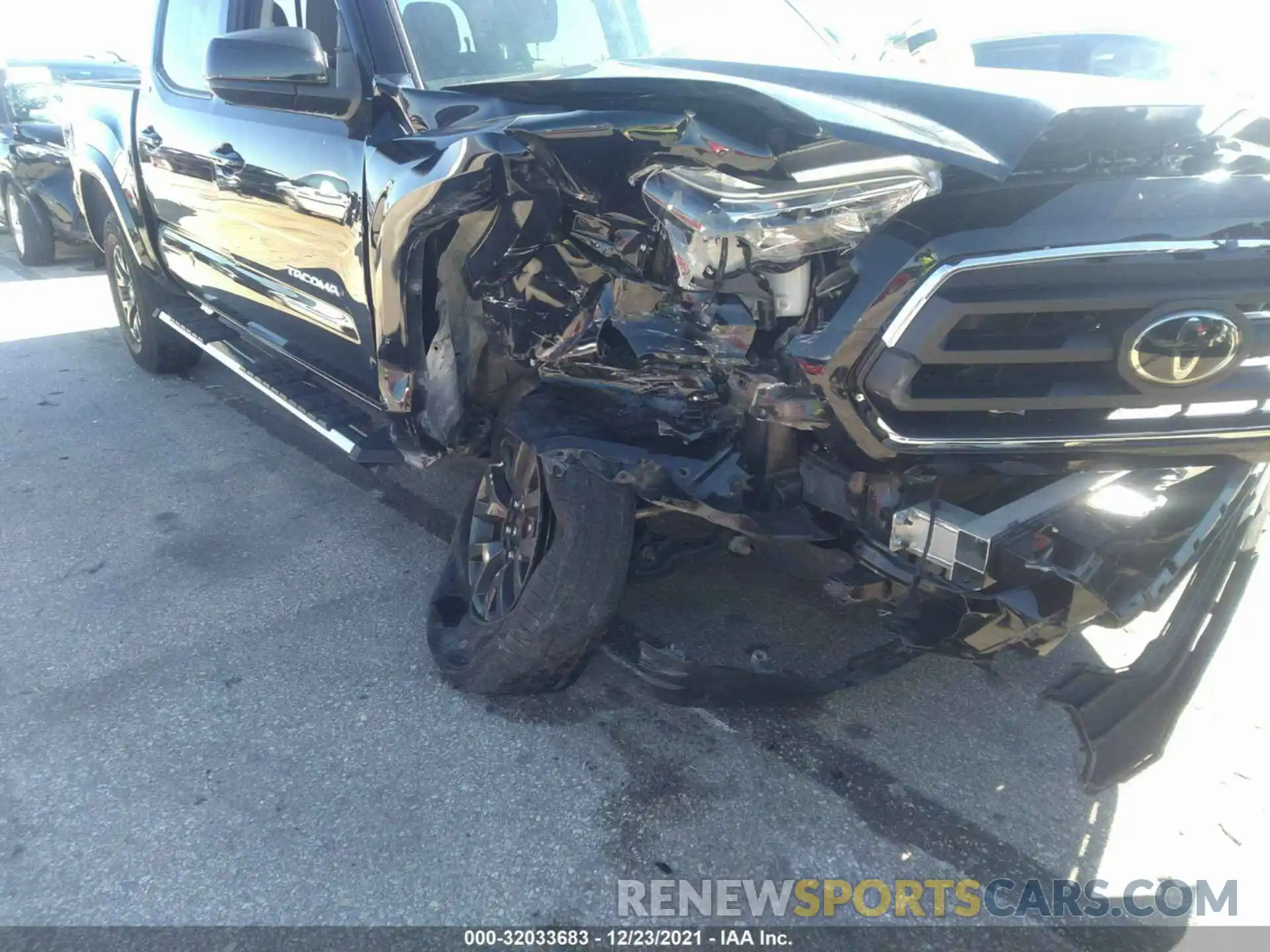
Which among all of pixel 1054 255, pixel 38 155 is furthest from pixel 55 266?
pixel 1054 255

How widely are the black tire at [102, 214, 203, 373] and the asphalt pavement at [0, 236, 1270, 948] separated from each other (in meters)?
2.06

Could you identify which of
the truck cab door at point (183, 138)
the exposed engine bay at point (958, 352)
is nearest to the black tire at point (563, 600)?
the exposed engine bay at point (958, 352)

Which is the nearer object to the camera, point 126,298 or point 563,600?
point 563,600

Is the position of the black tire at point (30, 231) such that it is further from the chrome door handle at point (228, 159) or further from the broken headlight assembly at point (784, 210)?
the broken headlight assembly at point (784, 210)

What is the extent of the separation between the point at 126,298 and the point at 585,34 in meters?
3.87

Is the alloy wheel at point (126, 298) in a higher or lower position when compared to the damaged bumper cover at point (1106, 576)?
lower

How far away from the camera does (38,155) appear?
328 inches

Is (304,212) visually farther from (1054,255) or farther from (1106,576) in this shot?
(1106,576)

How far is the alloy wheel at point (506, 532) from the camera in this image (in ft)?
7.98

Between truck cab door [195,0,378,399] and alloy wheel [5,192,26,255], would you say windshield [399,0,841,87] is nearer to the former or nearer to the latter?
truck cab door [195,0,378,399]

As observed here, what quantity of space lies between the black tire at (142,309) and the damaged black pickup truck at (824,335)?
2.80 metres

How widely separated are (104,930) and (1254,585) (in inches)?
142

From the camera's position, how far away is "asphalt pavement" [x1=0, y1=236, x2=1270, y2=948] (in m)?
2.06

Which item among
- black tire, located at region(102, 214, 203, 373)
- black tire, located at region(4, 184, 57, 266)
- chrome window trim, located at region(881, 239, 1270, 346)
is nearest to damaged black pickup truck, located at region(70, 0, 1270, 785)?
chrome window trim, located at region(881, 239, 1270, 346)
